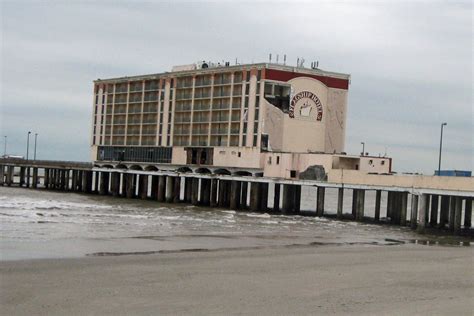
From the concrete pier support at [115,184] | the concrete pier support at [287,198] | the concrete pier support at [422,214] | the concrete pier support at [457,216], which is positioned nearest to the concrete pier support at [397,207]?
the concrete pier support at [457,216]

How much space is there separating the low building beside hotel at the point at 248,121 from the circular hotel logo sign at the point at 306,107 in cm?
8

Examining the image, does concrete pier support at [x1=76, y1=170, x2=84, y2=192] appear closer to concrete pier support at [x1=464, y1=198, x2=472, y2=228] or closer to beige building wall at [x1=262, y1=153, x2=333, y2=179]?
beige building wall at [x1=262, y1=153, x2=333, y2=179]

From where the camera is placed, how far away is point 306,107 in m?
57.6

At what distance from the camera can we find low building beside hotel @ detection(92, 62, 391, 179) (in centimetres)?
5456

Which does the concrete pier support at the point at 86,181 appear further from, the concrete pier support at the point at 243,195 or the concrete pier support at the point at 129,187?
the concrete pier support at the point at 243,195

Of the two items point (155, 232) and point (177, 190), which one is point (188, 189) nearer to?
point (177, 190)

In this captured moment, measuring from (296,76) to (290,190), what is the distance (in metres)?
8.94

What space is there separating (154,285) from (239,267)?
4704 millimetres

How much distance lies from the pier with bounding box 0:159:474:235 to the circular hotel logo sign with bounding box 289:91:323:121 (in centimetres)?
566

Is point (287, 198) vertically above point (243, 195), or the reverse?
point (287, 198)

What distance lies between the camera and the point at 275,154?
54.5m

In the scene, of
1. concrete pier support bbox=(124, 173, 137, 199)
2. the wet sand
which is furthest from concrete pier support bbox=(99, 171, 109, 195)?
the wet sand

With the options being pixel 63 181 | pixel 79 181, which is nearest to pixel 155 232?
pixel 79 181

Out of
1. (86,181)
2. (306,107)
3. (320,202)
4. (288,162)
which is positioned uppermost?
(306,107)
